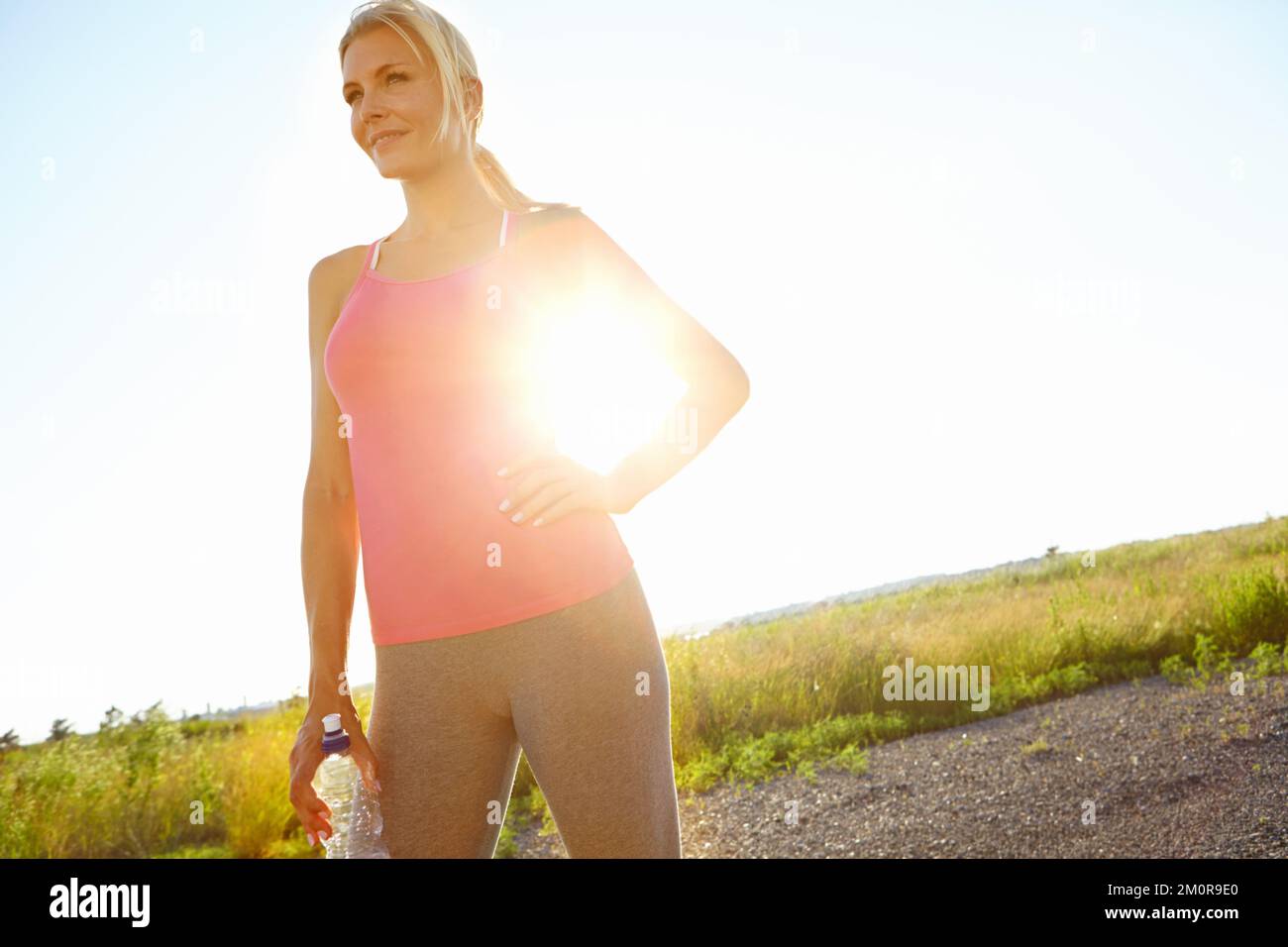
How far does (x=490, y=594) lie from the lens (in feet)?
5.44

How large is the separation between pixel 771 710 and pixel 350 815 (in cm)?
652

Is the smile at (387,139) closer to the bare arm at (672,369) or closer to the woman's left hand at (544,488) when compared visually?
the bare arm at (672,369)

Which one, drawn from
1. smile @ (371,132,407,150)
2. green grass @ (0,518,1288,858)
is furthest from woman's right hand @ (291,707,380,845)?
green grass @ (0,518,1288,858)

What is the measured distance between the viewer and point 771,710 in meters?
7.89

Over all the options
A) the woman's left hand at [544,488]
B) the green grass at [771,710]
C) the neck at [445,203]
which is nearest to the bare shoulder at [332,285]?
the neck at [445,203]

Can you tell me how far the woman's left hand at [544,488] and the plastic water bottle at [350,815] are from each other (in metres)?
0.47

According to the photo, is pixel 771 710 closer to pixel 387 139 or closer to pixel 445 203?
pixel 445 203

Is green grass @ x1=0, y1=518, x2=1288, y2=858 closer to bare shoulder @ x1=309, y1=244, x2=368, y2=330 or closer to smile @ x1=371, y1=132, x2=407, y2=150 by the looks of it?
bare shoulder @ x1=309, y1=244, x2=368, y2=330

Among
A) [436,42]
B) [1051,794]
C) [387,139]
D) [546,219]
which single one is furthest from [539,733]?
[1051,794]

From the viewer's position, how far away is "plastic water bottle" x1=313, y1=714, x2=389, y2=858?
1.65 m

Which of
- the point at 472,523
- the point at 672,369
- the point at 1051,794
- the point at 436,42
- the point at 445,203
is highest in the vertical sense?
the point at 436,42

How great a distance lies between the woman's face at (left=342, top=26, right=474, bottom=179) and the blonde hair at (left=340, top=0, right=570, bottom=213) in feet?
0.04
